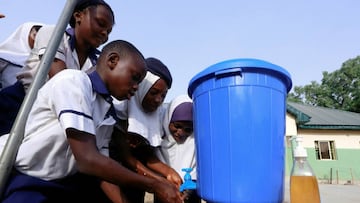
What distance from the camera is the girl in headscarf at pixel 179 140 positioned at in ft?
5.06

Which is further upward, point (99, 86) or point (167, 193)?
point (99, 86)

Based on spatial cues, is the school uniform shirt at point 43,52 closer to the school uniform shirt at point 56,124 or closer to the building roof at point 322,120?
the school uniform shirt at point 56,124

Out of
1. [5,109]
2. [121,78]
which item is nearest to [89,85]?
[121,78]

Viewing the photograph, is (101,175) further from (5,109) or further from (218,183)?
(5,109)

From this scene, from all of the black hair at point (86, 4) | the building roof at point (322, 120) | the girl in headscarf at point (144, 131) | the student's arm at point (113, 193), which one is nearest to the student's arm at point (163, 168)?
the girl in headscarf at point (144, 131)

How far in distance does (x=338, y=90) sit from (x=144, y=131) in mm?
32902

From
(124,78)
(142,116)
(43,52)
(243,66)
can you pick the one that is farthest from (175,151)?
(43,52)

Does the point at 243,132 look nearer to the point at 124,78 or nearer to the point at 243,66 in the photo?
the point at 243,66

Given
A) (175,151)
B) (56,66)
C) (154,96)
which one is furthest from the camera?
(175,151)

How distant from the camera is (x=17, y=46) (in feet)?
5.32

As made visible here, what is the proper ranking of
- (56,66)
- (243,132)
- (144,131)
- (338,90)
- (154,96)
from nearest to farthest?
(243,132), (56,66), (144,131), (154,96), (338,90)

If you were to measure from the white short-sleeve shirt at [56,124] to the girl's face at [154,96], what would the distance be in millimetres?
454

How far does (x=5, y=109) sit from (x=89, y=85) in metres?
0.45

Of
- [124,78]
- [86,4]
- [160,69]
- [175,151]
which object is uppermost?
[86,4]
